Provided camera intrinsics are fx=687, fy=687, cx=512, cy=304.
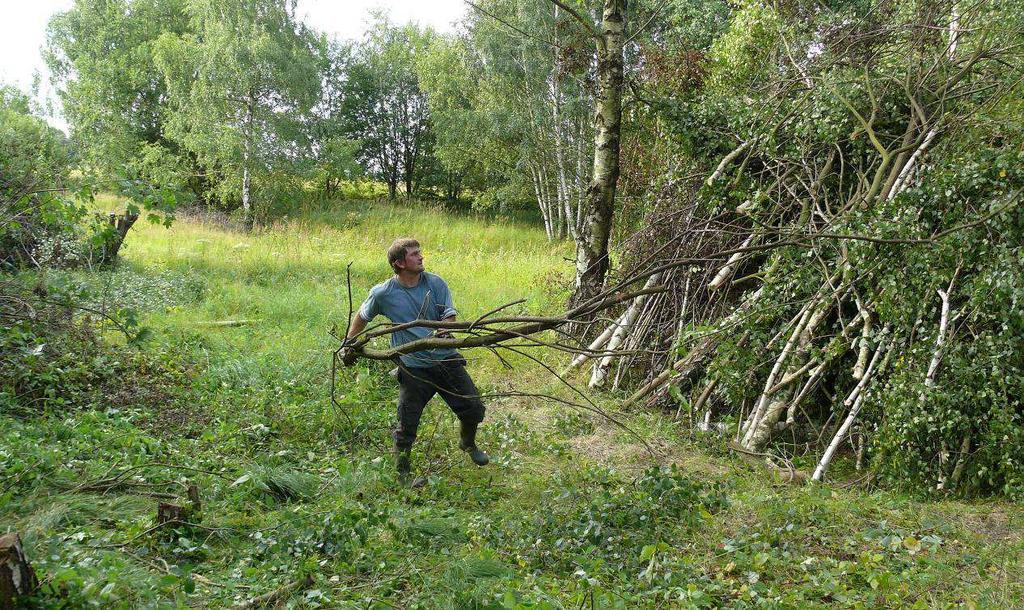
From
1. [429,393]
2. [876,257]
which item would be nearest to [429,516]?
[429,393]

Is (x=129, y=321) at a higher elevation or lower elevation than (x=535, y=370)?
higher

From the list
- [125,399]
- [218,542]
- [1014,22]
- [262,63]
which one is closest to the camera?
[218,542]

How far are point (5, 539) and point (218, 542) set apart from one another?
49.1 inches

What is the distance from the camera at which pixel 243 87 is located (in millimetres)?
21281

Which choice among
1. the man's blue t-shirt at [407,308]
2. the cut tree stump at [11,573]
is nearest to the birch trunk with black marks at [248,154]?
the man's blue t-shirt at [407,308]

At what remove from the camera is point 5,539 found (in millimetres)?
2580

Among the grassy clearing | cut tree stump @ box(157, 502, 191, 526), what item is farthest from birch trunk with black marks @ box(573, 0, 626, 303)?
cut tree stump @ box(157, 502, 191, 526)

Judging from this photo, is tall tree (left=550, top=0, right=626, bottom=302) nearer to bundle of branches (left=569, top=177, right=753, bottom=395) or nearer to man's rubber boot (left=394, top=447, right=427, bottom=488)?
bundle of branches (left=569, top=177, right=753, bottom=395)

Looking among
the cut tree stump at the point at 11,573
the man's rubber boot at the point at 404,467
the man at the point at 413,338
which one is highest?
the man at the point at 413,338

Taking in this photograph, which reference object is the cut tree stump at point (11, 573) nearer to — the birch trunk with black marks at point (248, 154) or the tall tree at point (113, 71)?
the birch trunk with black marks at point (248, 154)

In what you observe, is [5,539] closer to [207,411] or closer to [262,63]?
[207,411]

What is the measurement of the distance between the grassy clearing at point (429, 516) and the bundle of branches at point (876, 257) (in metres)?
0.52

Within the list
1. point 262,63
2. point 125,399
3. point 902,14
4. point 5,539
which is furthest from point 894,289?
point 262,63

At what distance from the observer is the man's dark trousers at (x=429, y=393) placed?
193 inches
